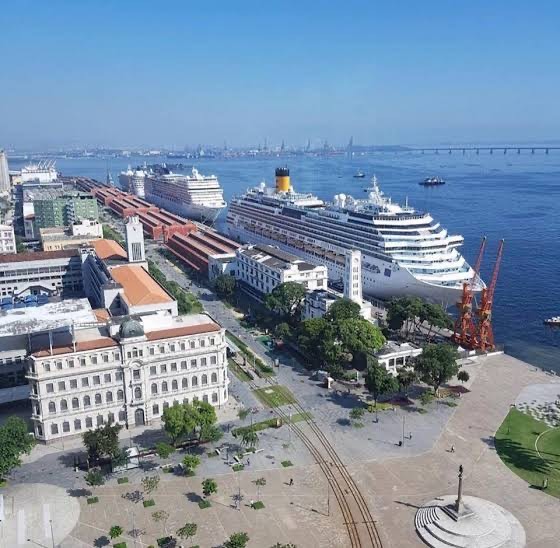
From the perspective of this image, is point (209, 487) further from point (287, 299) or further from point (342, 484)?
point (287, 299)

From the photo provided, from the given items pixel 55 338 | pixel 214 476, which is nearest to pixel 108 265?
pixel 55 338

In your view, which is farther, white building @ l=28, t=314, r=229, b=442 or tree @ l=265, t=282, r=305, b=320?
tree @ l=265, t=282, r=305, b=320

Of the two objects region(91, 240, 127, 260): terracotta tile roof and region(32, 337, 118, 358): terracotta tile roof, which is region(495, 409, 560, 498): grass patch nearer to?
region(32, 337, 118, 358): terracotta tile roof

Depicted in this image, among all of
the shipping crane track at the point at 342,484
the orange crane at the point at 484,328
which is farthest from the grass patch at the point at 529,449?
the orange crane at the point at 484,328

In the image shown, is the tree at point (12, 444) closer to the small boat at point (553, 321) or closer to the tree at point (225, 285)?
the tree at point (225, 285)

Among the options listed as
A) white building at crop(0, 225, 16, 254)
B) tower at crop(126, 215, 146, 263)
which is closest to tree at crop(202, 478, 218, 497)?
tower at crop(126, 215, 146, 263)

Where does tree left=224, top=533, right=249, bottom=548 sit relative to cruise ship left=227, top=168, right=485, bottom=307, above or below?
below
